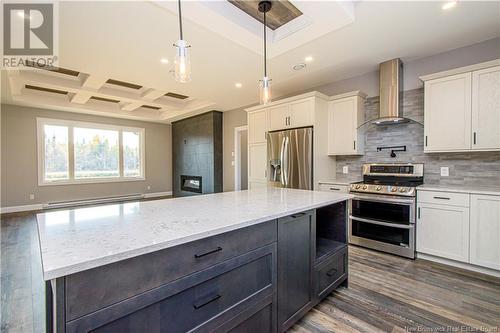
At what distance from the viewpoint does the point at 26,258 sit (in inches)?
114

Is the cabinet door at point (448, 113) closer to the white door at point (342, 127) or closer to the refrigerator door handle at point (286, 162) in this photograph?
the white door at point (342, 127)

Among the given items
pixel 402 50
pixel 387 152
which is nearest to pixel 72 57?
pixel 402 50

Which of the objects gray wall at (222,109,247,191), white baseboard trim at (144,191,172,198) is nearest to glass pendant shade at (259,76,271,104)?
gray wall at (222,109,247,191)

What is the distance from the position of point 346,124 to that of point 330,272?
2.45 meters

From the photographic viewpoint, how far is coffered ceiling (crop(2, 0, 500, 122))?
2164mm

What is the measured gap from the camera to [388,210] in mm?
2977

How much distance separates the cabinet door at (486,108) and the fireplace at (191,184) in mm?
5828

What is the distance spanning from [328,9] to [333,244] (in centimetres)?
222

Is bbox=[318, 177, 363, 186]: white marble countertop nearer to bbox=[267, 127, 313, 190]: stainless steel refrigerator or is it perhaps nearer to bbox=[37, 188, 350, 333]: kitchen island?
bbox=[267, 127, 313, 190]: stainless steel refrigerator

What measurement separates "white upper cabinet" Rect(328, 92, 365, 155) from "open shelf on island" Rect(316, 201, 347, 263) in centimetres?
170

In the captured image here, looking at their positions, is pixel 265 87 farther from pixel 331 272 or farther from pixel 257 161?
pixel 257 161

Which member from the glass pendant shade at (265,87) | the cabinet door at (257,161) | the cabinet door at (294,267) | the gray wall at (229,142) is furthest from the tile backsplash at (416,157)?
the gray wall at (229,142)

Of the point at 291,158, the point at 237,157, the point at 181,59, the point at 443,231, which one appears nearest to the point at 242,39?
the point at 181,59

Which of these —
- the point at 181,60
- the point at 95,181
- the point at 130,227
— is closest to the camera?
the point at 130,227
